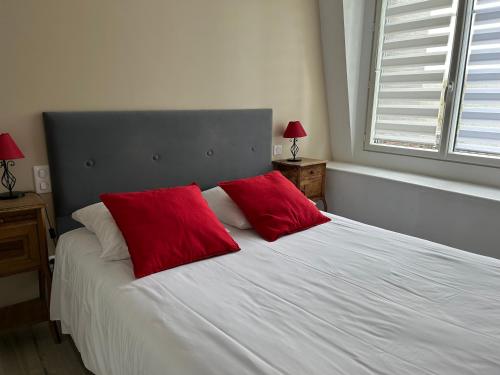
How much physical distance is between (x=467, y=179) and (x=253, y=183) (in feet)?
5.40

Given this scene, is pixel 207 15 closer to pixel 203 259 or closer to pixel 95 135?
pixel 95 135

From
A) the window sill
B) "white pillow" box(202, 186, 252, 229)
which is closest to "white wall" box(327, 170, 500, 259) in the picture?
the window sill

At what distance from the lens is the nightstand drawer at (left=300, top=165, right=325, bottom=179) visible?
3.03 meters

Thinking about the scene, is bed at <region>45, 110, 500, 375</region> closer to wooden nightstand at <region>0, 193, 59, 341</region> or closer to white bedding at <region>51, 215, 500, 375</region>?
white bedding at <region>51, 215, 500, 375</region>

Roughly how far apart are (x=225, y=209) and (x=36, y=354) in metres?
1.23

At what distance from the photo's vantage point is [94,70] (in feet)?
7.11

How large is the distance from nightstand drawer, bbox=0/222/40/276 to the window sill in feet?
7.64

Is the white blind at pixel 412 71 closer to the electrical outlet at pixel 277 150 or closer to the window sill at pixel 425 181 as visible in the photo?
the window sill at pixel 425 181

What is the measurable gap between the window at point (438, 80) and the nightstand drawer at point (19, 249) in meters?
2.71

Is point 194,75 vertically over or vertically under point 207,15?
under

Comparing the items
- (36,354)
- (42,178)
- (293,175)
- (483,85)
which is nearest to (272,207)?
(293,175)

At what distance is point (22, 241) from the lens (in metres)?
1.85

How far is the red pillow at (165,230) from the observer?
171 cm

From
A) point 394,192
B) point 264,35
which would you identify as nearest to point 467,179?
point 394,192
